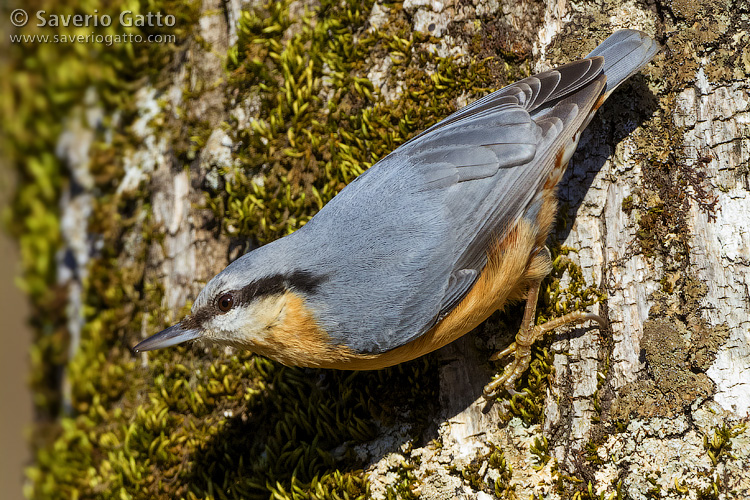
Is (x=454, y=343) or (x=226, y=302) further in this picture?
(x=454, y=343)

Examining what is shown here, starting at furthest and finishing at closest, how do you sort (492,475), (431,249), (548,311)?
(548,311), (492,475), (431,249)

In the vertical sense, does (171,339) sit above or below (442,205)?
below

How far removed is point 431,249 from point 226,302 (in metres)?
1.09

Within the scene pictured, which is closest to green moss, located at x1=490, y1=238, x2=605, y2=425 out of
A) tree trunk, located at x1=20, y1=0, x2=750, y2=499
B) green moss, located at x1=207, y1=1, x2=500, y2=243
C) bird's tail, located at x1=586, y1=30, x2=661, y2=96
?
tree trunk, located at x1=20, y1=0, x2=750, y2=499

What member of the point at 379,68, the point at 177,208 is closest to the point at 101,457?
the point at 177,208

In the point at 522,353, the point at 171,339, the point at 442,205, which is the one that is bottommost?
the point at 522,353

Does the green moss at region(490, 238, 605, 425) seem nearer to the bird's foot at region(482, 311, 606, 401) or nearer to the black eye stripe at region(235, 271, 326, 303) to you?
the bird's foot at region(482, 311, 606, 401)

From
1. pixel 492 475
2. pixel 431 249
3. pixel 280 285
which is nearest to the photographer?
pixel 431 249

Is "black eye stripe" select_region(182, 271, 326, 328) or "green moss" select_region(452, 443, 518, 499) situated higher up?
Result: "black eye stripe" select_region(182, 271, 326, 328)

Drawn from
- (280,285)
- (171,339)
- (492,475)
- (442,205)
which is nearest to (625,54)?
(442,205)

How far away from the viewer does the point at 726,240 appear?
285cm

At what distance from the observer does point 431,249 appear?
115 inches

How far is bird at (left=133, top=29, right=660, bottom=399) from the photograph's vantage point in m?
2.93

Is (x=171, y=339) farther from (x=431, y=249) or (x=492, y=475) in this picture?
(x=492, y=475)
